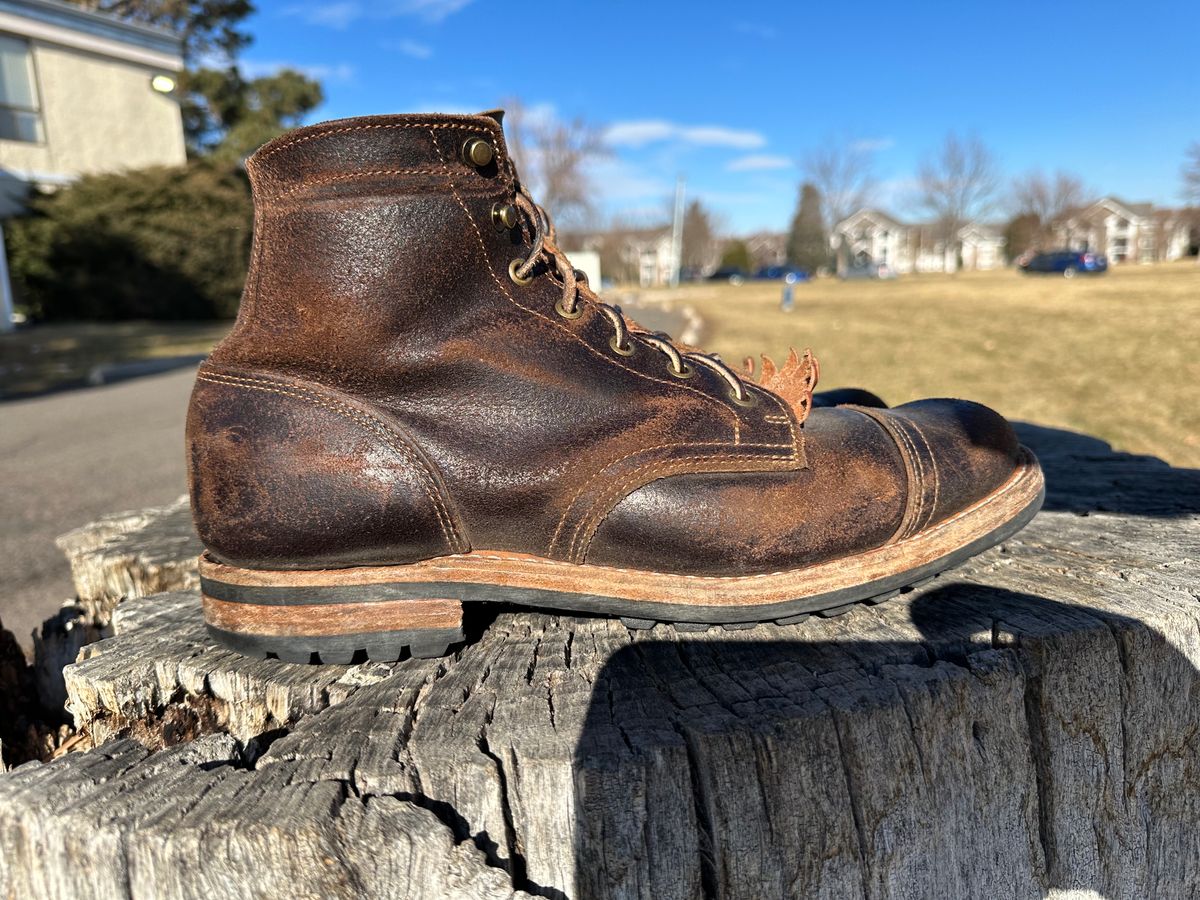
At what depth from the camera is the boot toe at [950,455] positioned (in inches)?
60.9

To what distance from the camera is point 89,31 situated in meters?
20.1

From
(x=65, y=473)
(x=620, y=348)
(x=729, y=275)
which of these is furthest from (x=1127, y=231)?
(x=620, y=348)

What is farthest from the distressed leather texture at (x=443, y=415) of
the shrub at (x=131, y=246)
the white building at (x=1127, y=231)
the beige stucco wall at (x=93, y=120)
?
the white building at (x=1127, y=231)

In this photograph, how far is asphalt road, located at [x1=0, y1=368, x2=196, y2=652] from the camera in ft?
13.0

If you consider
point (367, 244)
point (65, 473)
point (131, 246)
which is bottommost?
point (65, 473)

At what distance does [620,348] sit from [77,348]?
1613 cm

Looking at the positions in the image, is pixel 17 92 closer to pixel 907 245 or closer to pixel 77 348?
pixel 77 348

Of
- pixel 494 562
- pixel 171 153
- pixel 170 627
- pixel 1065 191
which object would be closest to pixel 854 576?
pixel 494 562

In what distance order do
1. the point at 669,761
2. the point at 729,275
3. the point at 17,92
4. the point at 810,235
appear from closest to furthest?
the point at 669,761
the point at 17,92
the point at 729,275
the point at 810,235

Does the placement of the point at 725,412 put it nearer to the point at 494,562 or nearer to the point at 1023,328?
the point at 494,562

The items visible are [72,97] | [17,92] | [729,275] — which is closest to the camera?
[17,92]

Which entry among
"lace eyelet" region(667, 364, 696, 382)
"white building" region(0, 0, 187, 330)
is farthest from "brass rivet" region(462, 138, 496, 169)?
"white building" region(0, 0, 187, 330)

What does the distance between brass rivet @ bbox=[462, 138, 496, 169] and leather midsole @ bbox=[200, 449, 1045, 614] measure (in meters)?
0.69

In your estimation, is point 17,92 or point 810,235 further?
point 810,235
